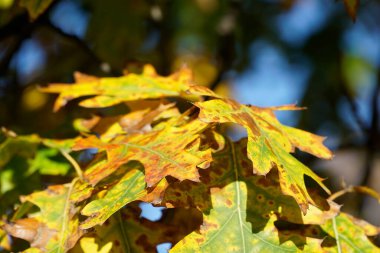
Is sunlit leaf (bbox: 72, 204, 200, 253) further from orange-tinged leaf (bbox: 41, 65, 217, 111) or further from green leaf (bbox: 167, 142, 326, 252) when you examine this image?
orange-tinged leaf (bbox: 41, 65, 217, 111)

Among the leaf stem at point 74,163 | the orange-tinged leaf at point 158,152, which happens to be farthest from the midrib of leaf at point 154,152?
the leaf stem at point 74,163

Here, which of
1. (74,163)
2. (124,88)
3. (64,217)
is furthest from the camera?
(124,88)

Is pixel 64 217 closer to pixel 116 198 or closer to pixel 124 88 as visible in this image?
pixel 116 198

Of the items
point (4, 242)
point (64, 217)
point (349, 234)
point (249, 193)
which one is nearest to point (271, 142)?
point (249, 193)

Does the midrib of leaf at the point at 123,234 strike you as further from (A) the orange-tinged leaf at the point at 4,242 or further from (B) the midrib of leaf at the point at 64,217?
(A) the orange-tinged leaf at the point at 4,242

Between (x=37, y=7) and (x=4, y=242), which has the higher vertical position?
(x=37, y=7)

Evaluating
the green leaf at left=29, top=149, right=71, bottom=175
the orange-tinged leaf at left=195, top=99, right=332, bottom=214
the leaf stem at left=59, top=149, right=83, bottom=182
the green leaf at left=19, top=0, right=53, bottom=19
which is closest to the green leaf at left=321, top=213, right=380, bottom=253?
the orange-tinged leaf at left=195, top=99, right=332, bottom=214

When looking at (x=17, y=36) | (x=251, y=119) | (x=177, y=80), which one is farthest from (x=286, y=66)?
(x=251, y=119)
